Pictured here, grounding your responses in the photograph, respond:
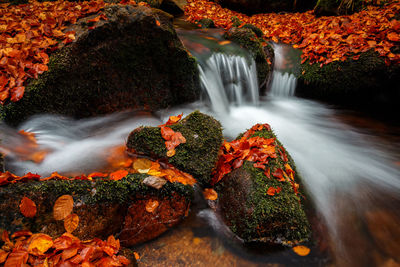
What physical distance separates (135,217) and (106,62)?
2854 millimetres

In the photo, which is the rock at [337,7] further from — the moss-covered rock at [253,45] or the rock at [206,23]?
the rock at [206,23]

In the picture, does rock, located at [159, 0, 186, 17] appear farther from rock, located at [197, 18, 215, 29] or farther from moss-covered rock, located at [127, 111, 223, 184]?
moss-covered rock, located at [127, 111, 223, 184]

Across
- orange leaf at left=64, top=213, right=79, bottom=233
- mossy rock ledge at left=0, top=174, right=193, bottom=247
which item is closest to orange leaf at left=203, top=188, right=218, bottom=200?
mossy rock ledge at left=0, top=174, right=193, bottom=247

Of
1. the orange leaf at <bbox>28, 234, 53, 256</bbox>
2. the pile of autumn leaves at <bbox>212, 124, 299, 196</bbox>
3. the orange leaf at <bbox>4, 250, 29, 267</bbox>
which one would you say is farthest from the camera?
the pile of autumn leaves at <bbox>212, 124, 299, 196</bbox>

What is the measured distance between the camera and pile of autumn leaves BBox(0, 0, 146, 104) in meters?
3.03

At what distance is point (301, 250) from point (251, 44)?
17.4ft

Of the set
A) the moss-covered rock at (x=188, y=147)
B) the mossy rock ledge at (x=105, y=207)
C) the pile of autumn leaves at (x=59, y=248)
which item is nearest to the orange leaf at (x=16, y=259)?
the pile of autumn leaves at (x=59, y=248)

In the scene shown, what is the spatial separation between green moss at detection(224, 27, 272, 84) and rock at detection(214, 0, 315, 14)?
6.37 meters

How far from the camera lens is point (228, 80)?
5668mm

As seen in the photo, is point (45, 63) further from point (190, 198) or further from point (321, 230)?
point (321, 230)

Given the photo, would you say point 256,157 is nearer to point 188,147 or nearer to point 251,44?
point 188,147

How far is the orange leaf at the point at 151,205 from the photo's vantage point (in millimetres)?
Result: 2287

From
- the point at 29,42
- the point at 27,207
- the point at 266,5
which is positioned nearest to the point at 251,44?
the point at 29,42

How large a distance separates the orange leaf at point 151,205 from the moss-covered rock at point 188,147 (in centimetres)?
56
